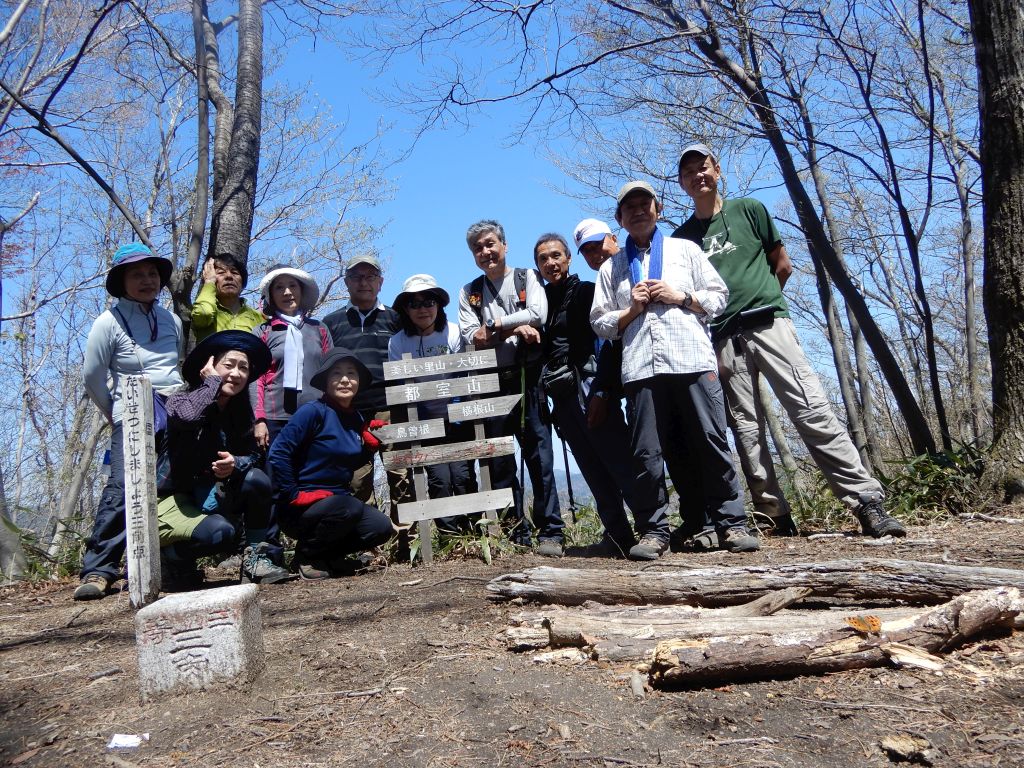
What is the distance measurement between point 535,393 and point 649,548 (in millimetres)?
1465

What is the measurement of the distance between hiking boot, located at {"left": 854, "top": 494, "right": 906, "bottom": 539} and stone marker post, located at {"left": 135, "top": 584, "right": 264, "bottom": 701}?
141 inches

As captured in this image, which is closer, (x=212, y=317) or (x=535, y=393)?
(x=212, y=317)

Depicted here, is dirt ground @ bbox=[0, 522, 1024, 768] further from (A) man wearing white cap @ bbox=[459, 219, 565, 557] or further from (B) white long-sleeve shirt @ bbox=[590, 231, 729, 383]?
(A) man wearing white cap @ bbox=[459, 219, 565, 557]

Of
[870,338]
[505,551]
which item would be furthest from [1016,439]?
[505,551]

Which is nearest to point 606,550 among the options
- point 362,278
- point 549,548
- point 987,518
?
point 549,548

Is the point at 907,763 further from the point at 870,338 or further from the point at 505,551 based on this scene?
the point at 870,338

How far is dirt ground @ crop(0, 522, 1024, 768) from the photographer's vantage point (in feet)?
7.06

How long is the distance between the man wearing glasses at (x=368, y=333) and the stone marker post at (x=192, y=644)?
2721 millimetres

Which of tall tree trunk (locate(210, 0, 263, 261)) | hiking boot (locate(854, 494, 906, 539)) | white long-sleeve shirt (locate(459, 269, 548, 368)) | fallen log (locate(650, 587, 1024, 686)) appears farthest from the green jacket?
hiking boot (locate(854, 494, 906, 539))

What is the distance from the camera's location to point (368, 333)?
226 inches

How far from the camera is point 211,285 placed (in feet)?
17.2

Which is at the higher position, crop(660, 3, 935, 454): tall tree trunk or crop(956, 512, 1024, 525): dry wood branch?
crop(660, 3, 935, 454): tall tree trunk

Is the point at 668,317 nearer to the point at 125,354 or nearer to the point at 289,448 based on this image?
the point at 289,448

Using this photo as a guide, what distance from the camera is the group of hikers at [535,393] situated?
14.3ft
